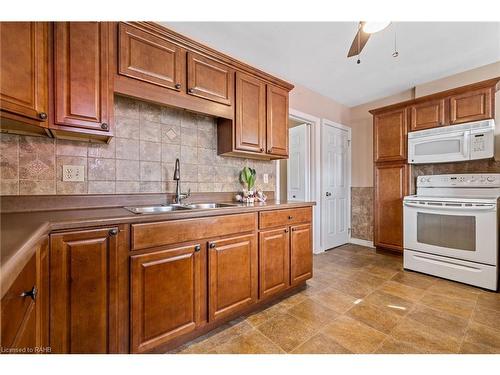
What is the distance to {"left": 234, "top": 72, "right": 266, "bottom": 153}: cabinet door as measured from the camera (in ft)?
6.93

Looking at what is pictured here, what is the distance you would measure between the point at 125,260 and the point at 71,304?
0.29 metres

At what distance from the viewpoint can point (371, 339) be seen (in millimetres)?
1564

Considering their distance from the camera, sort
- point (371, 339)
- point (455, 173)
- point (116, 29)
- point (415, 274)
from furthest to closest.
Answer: point (455, 173) < point (415, 274) < point (371, 339) < point (116, 29)

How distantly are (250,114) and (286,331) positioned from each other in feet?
6.22

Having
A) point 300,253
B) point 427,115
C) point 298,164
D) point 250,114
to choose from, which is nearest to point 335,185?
point 298,164

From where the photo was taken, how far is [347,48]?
2381 millimetres

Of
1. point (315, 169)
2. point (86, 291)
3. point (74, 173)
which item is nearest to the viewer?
point (86, 291)

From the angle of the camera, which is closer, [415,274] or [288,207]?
[288,207]

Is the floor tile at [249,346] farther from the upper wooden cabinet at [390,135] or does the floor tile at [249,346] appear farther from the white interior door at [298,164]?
the upper wooden cabinet at [390,135]

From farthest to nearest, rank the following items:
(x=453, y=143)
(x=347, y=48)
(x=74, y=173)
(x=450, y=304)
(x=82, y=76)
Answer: (x=453, y=143) → (x=347, y=48) → (x=450, y=304) → (x=74, y=173) → (x=82, y=76)

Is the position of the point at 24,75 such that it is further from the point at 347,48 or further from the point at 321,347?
the point at 347,48

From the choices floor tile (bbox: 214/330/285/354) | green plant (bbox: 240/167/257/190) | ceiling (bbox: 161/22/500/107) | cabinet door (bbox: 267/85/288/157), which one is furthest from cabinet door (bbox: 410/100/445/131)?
floor tile (bbox: 214/330/285/354)
